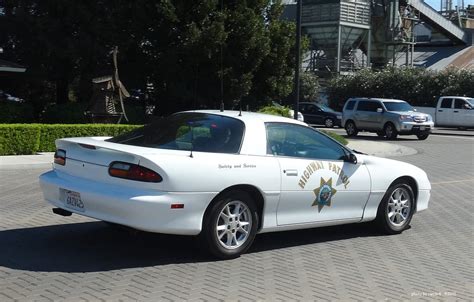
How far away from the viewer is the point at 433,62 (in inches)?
2217

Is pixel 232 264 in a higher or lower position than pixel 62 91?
lower

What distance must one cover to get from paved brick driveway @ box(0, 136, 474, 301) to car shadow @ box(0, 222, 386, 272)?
10 millimetres

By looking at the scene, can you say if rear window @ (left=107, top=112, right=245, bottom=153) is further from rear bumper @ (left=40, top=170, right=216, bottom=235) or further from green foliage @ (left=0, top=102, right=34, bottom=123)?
green foliage @ (left=0, top=102, right=34, bottom=123)

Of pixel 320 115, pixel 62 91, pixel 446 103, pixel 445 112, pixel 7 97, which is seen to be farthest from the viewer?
pixel 320 115

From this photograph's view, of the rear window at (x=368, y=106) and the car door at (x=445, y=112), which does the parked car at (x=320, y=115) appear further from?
the rear window at (x=368, y=106)

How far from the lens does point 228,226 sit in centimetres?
622

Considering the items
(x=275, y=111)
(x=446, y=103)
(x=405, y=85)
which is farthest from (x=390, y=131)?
(x=405, y=85)

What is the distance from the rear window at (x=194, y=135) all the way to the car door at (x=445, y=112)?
28223 mm

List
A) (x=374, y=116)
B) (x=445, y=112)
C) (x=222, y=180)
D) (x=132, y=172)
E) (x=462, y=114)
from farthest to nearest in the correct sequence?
(x=445, y=112)
(x=462, y=114)
(x=374, y=116)
(x=222, y=180)
(x=132, y=172)

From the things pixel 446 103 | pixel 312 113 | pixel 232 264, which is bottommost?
pixel 232 264

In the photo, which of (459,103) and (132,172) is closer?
(132,172)

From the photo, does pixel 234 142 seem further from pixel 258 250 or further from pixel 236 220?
pixel 258 250

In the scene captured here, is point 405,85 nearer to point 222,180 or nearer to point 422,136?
point 422,136

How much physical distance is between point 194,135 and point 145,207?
1.15 meters
